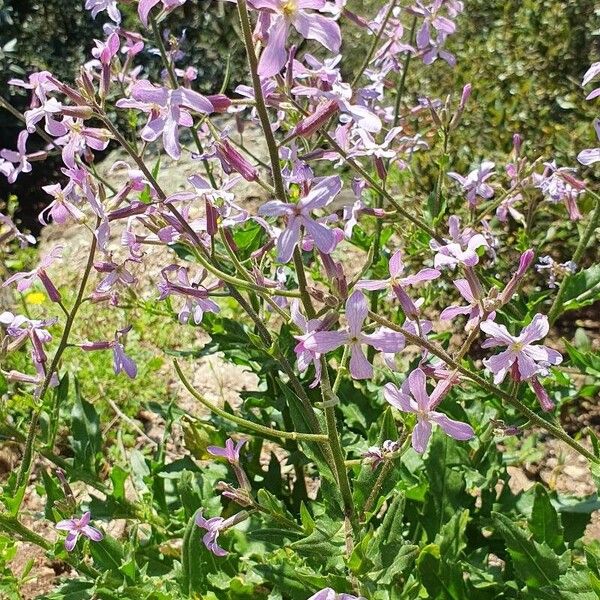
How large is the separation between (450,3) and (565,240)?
7.67 ft

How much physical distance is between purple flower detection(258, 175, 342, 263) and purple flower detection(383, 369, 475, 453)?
343 mm

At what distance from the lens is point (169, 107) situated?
4.29ft

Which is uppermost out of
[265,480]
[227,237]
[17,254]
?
[227,237]

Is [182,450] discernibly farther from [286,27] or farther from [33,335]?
[286,27]

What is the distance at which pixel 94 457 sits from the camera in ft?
7.93

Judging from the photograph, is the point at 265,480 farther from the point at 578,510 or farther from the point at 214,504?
the point at 578,510

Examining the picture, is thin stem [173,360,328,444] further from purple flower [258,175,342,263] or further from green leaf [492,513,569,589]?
green leaf [492,513,569,589]

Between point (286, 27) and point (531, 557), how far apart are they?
4.98ft

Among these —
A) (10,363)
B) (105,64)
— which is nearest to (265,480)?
(105,64)

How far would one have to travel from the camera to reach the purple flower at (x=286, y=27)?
1.18m

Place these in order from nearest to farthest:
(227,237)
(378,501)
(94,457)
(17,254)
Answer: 1. (227,237)
2. (378,501)
3. (94,457)
4. (17,254)

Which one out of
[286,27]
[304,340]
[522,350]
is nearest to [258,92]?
[286,27]

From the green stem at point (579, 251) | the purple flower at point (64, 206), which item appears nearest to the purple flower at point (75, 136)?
the purple flower at point (64, 206)

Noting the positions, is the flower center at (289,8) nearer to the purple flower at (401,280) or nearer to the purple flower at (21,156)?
the purple flower at (401,280)
